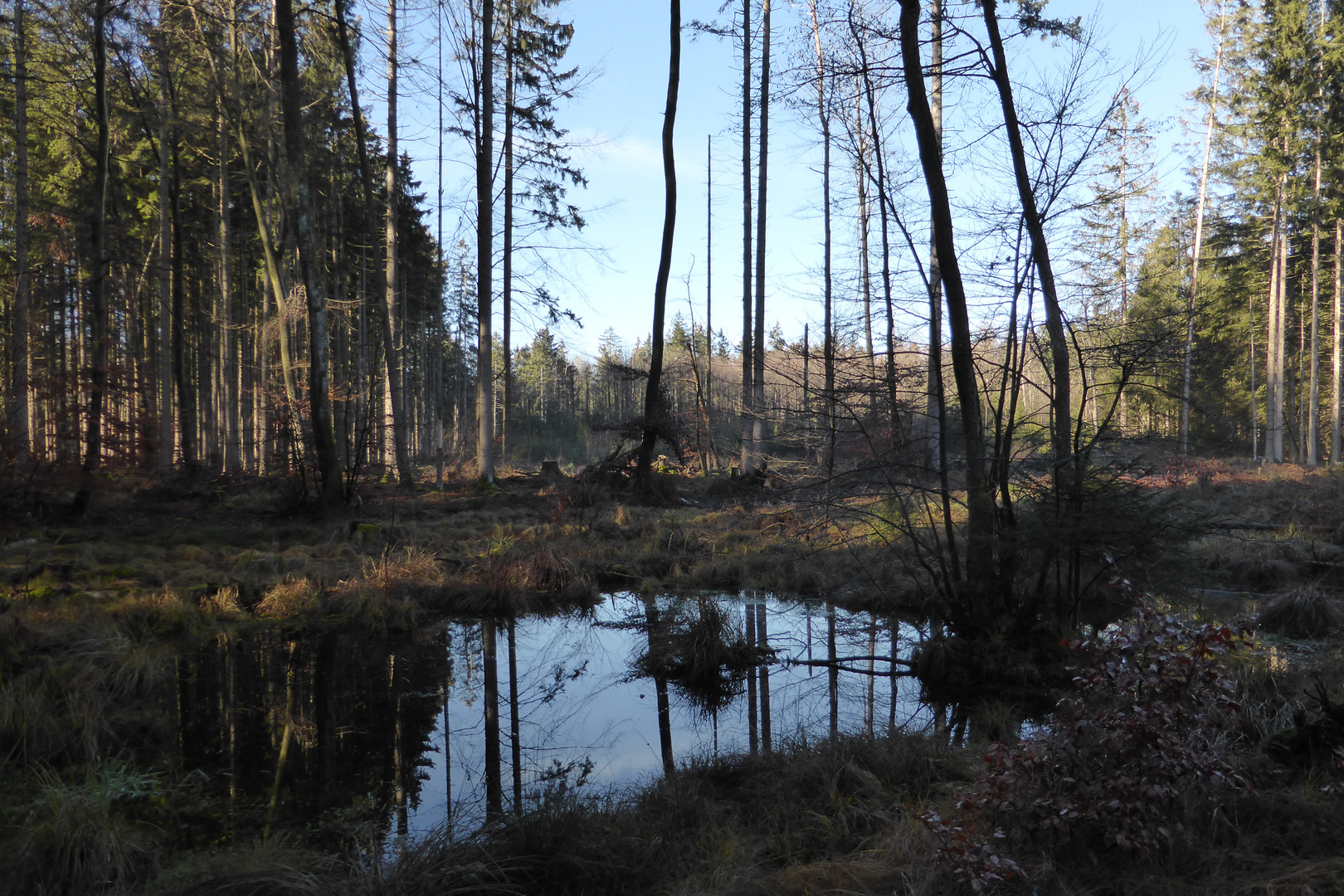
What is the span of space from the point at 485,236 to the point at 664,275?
4049 millimetres

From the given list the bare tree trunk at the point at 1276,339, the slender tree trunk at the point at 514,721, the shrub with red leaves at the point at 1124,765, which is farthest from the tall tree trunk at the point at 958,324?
the bare tree trunk at the point at 1276,339

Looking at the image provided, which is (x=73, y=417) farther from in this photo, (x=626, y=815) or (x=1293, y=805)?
(x=1293, y=805)

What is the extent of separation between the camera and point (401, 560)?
928 centimetres

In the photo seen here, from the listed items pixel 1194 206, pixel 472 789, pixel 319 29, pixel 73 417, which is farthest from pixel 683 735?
pixel 1194 206

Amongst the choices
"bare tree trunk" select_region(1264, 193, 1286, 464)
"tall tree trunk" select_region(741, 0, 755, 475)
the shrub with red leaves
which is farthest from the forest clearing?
"bare tree trunk" select_region(1264, 193, 1286, 464)

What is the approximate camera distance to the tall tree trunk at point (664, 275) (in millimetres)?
14664

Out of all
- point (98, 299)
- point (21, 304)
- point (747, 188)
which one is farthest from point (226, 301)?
point (747, 188)

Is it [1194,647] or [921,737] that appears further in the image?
[921,737]

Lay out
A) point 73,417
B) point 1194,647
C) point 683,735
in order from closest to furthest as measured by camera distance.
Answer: point 1194,647 → point 683,735 → point 73,417

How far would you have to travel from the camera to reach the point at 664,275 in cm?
1512

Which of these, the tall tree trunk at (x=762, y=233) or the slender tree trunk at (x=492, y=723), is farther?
the tall tree trunk at (x=762, y=233)

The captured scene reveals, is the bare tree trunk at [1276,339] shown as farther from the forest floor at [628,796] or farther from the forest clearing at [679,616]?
the forest floor at [628,796]

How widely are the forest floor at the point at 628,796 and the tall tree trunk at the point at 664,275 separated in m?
3.23

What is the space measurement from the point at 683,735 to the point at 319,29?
46.3ft
